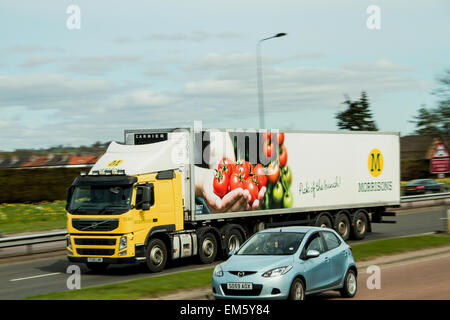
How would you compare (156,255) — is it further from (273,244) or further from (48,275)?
(273,244)

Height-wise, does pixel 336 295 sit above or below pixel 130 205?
below

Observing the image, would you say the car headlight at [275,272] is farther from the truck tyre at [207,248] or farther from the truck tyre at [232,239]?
the truck tyre at [232,239]

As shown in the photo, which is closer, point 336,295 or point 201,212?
point 336,295

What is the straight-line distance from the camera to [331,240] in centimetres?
1270

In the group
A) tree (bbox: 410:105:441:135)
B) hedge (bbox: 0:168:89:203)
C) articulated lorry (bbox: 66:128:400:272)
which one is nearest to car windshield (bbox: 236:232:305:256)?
articulated lorry (bbox: 66:128:400:272)

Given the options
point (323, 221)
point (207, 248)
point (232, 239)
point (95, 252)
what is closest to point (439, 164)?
point (323, 221)

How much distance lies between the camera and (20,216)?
1241 inches

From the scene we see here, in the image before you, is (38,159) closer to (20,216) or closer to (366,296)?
(20,216)

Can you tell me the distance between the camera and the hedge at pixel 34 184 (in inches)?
1432

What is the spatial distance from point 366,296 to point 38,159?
33.2 m

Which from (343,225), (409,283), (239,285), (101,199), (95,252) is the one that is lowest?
(409,283)

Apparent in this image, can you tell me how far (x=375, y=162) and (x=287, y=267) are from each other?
1511 cm
